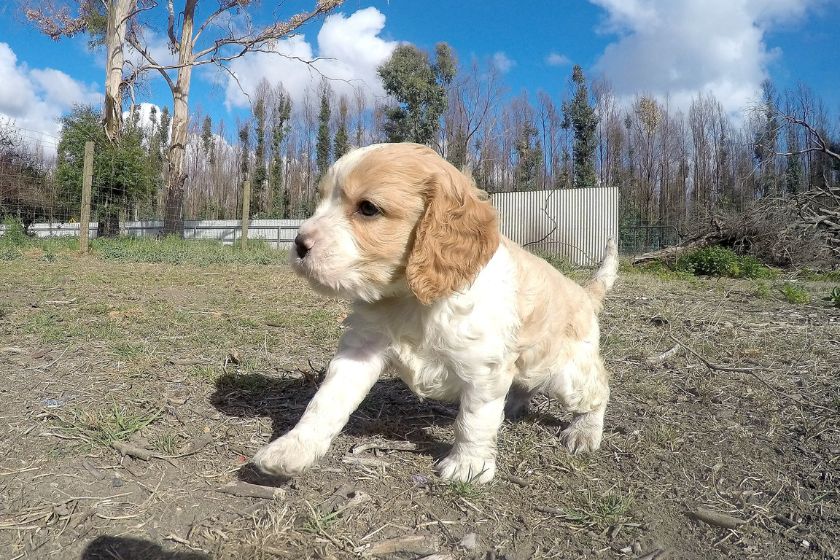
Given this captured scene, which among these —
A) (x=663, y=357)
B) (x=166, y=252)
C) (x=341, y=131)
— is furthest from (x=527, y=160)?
(x=663, y=357)

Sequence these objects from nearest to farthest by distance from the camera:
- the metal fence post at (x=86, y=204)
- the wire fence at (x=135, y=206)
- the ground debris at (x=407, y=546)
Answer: the ground debris at (x=407, y=546) → the metal fence post at (x=86, y=204) → the wire fence at (x=135, y=206)

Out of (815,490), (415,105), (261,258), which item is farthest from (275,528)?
(415,105)

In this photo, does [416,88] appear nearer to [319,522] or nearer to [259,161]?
[259,161]

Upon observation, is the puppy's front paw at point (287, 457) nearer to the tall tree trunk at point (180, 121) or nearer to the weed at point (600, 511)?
the weed at point (600, 511)

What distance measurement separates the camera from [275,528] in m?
1.71

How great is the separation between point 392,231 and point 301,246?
0.35 m

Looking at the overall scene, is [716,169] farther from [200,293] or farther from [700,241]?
[200,293]

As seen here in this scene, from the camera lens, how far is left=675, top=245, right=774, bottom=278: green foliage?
12.8m

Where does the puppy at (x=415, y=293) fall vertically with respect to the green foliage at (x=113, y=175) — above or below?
below

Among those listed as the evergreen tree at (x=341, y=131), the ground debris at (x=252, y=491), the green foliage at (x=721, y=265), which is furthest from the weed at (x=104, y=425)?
the evergreen tree at (x=341, y=131)

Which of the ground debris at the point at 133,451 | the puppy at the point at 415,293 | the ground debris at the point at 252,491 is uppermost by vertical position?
the puppy at the point at 415,293

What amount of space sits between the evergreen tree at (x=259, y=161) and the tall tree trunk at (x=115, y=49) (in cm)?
2298

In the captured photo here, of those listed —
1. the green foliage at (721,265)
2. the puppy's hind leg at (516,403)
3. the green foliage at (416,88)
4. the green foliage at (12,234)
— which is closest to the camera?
the puppy's hind leg at (516,403)

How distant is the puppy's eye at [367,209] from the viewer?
6.84ft
